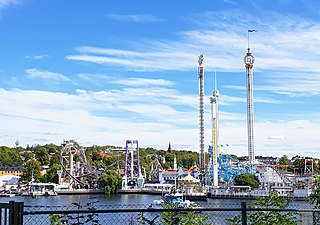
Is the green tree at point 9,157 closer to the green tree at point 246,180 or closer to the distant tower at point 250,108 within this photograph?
the distant tower at point 250,108

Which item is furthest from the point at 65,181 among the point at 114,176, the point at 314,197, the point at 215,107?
the point at 314,197

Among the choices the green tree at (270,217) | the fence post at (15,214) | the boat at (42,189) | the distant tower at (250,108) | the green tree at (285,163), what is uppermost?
the distant tower at (250,108)

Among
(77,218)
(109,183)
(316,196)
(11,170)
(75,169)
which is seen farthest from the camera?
(11,170)

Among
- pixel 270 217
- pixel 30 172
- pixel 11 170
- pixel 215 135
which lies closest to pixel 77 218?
pixel 270 217

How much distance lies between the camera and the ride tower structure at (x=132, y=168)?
106562 millimetres

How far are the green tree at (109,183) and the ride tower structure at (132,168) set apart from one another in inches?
119

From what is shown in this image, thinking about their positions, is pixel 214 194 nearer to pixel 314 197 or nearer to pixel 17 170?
pixel 17 170

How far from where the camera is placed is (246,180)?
306 ft

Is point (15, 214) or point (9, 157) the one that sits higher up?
point (9, 157)

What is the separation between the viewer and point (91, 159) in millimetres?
139000

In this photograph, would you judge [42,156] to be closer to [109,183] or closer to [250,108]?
[109,183]

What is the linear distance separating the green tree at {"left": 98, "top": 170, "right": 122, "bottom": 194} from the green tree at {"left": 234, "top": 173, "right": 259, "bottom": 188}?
25124 millimetres

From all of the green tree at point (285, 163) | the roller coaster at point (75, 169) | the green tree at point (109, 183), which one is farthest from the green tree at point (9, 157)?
the green tree at point (285, 163)

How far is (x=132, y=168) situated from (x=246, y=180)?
107 ft
